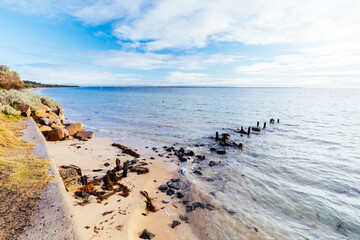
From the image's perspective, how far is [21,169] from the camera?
4.52 meters

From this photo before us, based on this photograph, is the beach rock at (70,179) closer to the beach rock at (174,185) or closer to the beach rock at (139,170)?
the beach rock at (139,170)

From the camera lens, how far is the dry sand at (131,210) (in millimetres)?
4806

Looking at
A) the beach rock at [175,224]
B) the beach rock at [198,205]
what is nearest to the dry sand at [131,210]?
the beach rock at [175,224]

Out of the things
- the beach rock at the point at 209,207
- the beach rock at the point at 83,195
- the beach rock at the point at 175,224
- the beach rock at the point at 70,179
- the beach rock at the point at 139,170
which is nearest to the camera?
the beach rock at the point at 175,224

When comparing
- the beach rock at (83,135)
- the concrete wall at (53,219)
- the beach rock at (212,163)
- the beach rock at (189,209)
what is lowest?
the beach rock at (212,163)

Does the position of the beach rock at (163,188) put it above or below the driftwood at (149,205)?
below

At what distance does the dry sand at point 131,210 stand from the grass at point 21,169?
→ 147 centimetres

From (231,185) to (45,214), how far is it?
25.1 feet

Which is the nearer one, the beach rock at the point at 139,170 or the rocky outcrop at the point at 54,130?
the beach rock at the point at 139,170

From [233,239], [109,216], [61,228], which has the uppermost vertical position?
[61,228]

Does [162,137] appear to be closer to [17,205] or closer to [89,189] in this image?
[89,189]

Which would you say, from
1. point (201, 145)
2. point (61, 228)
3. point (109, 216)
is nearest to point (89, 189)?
point (109, 216)

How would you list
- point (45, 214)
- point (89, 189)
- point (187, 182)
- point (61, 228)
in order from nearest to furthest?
point (61, 228), point (45, 214), point (89, 189), point (187, 182)

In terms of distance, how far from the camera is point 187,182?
8305 millimetres
